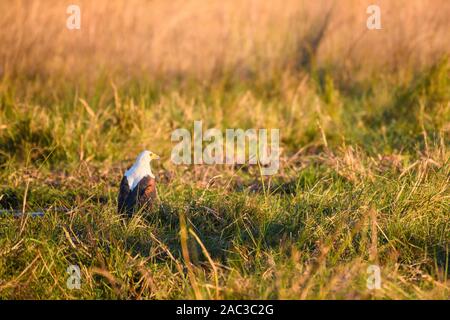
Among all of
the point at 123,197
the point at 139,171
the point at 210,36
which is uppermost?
the point at 210,36

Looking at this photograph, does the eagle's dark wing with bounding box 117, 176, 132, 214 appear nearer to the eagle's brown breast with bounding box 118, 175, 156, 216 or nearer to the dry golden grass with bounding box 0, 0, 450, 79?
the eagle's brown breast with bounding box 118, 175, 156, 216

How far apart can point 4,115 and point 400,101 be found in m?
3.14

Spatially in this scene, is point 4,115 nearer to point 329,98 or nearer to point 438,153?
point 329,98

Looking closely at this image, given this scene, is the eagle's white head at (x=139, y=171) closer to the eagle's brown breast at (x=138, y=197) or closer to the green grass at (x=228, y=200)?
the eagle's brown breast at (x=138, y=197)

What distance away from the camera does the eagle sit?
397 centimetres

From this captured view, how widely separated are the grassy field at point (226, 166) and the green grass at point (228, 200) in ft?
0.05

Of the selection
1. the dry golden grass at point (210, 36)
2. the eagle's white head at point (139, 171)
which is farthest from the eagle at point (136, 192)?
the dry golden grass at point (210, 36)

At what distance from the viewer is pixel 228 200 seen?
163 inches

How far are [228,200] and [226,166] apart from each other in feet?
3.53

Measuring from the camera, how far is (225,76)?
6.68m

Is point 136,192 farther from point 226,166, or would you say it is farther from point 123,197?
point 226,166

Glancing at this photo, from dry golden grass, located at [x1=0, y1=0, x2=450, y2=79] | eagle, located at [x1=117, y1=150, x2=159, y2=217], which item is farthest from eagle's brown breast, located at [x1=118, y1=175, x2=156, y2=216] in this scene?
dry golden grass, located at [x1=0, y1=0, x2=450, y2=79]

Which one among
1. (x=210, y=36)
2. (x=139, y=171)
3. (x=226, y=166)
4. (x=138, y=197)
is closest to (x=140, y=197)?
(x=138, y=197)

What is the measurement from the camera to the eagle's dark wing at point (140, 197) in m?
3.97
